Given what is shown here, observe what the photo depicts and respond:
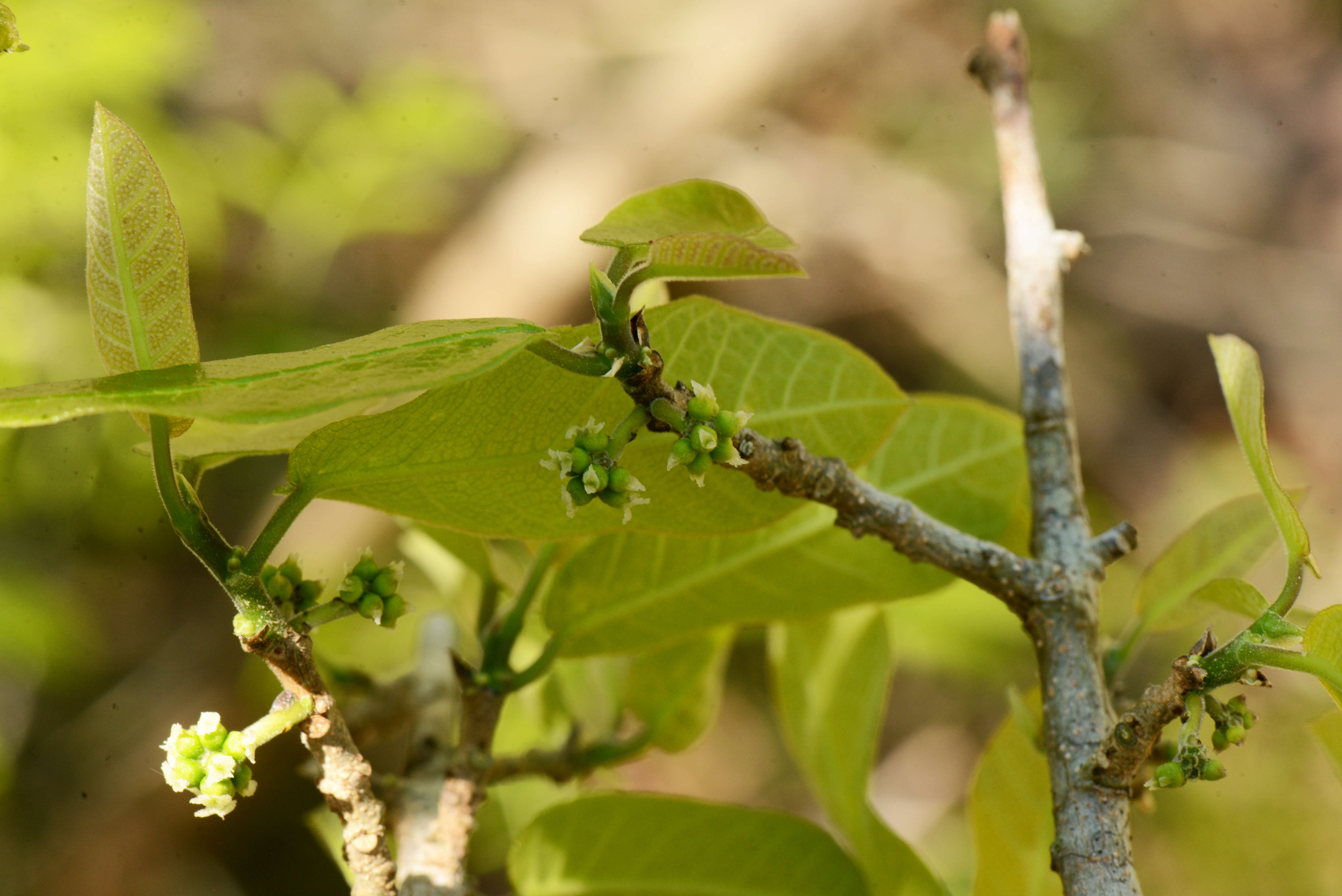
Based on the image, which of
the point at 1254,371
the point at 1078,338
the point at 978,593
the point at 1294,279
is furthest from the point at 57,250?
the point at 1294,279

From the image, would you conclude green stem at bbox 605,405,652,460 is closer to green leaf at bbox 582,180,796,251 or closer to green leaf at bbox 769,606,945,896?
green leaf at bbox 582,180,796,251

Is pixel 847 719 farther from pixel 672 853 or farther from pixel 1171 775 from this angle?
pixel 1171 775

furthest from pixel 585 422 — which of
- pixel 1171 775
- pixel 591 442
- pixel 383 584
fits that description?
pixel 1171 775

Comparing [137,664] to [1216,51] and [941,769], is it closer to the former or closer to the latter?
[941,769]

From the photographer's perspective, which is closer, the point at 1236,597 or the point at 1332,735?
the point at 1236,597

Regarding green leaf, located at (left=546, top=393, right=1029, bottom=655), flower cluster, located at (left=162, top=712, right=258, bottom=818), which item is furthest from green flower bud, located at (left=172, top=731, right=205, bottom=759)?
green leaf, located at (left=546, top=393, right=1029, bottom=655)

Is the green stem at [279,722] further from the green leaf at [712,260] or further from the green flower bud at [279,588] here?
the green leaf at [712,260]
